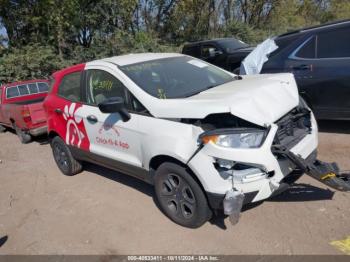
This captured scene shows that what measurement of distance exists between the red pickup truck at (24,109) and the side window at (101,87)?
3608 mm

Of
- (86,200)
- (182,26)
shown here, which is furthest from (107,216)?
(182,26)

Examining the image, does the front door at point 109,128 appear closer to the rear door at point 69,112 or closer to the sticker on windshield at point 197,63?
the rear door at point 69,112

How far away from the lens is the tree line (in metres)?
15.1

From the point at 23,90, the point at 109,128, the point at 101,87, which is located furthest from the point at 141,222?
the point at 23,90

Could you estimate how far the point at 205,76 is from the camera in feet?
15.0

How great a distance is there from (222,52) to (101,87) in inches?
263

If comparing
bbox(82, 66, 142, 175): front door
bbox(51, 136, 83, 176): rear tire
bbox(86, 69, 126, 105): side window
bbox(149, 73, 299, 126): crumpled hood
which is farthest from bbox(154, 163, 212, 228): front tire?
bbox(51, 136, 83, 176): rear tire

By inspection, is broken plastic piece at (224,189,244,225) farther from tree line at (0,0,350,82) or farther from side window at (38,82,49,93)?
tree line at (0,0,350,82)

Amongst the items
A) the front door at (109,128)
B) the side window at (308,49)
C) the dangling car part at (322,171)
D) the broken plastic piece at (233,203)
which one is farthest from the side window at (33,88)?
the dangling car part at (322,171)

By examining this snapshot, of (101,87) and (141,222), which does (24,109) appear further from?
(141,222)

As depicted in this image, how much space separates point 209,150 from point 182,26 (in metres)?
21.1

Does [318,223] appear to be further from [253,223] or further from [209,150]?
[209,150]

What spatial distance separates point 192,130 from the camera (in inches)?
133

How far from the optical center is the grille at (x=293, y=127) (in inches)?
136
